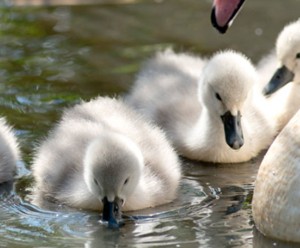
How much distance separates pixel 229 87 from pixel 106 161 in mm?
1019

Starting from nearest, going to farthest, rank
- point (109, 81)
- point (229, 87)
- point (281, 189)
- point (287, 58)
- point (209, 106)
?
point (281, 189) → point (229, 87) → point (209, 106) → point (287, 58) → point (109, 81)

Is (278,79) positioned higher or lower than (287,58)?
lower

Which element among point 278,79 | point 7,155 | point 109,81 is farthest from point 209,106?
point 109,81

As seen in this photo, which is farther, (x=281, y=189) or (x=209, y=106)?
(x=209, y=106)

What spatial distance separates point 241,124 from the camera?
595 centimetres

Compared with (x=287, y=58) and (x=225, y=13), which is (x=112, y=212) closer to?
(x=225, y=13)

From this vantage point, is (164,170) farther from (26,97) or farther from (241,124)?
(26,97)

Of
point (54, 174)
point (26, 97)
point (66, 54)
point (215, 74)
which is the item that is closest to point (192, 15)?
point (66, 54)

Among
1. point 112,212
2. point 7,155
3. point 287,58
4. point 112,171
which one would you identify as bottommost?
point 7,155

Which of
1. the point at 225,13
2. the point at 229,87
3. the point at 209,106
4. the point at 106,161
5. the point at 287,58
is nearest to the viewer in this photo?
the point at 106,161

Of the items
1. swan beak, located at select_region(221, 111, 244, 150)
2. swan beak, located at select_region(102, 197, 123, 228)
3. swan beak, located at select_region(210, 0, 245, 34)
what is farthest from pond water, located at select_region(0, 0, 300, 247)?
swan beak, located at select_region(210, 0, 245, 34)

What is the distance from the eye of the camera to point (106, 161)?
5012mm

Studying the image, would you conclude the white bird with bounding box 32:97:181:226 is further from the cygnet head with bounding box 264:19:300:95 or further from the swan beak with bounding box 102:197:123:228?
the cygnet head with bounding box 264:19:300:95

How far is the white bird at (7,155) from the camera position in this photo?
18.4 ft
